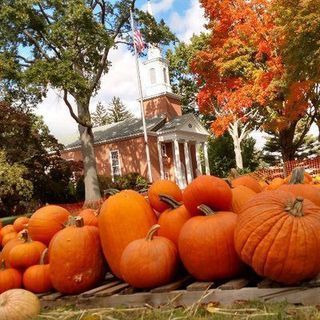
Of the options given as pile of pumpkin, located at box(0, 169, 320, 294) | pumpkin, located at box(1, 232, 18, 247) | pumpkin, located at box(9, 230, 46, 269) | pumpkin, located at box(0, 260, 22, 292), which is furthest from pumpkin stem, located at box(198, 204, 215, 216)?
pumpkin, located at box(1, 232, 18, 247)

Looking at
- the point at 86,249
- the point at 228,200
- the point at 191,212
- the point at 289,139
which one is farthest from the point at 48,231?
the point at 289,139

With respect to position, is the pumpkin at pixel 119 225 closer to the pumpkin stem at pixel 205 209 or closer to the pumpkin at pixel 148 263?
the pumpkin at pixel 148 263

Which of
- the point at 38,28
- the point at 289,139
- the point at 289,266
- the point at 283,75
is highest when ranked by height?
the point at 38,28

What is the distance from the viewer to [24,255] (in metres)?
4.54

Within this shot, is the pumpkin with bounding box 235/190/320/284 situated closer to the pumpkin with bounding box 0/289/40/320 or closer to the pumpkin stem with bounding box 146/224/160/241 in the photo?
the pumpkin stem with bounding box 146/224/160/241

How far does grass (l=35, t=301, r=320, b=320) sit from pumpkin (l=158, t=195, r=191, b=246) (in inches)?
33.4

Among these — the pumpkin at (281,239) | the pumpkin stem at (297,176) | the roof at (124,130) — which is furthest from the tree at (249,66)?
the pumpkin at (281,239)

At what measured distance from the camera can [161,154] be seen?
1250 inches

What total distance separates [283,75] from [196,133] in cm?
1287

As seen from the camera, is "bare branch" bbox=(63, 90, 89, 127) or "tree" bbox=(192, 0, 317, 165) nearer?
"bare branch" bbox=(63, 90, 89, 127)

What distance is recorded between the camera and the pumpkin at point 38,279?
432 cm

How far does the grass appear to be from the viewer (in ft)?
8.91

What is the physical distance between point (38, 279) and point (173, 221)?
1.41 meters

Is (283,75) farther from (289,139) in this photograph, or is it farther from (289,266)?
(289,266)
